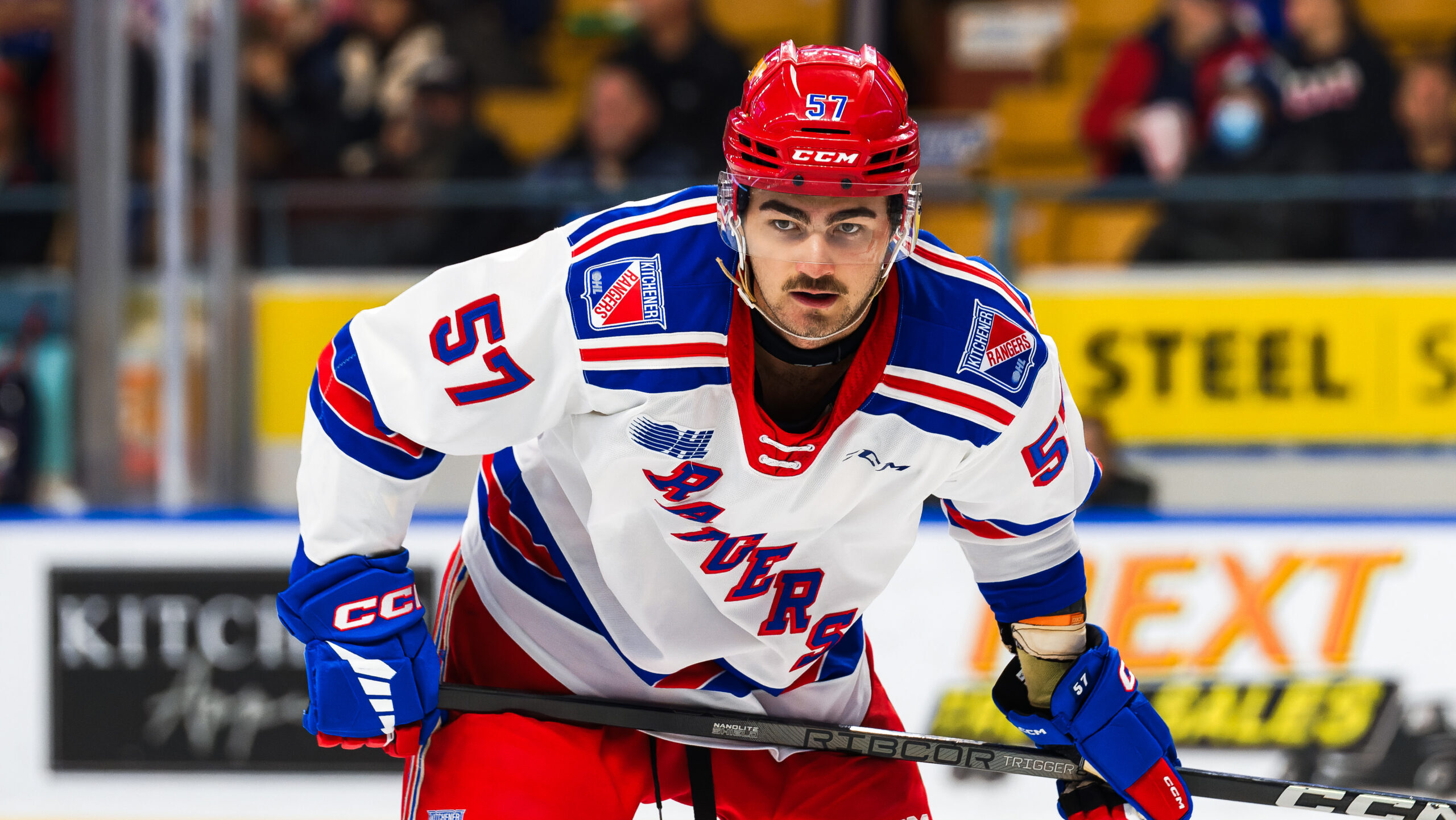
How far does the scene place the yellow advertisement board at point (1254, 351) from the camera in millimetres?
4195

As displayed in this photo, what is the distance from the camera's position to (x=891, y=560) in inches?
79.4

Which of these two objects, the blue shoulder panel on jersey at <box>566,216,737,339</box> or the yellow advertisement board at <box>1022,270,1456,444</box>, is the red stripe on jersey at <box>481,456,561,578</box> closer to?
the blue shoulder panel on jersey at <box>566,216,737,339</box>

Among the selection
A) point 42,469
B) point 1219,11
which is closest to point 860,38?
point 1219,11

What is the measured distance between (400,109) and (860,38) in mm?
1640

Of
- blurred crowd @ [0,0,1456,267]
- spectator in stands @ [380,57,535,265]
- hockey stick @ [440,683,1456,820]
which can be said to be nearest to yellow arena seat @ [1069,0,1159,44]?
blurred crowd @ [0,0,1456,267]

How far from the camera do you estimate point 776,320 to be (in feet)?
5.93

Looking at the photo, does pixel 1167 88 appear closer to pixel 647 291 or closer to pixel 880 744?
pixel 880 744

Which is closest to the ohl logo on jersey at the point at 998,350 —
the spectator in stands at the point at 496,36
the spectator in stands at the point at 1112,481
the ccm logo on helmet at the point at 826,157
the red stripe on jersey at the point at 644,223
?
the ccm logo on helmet at the point at 826,157

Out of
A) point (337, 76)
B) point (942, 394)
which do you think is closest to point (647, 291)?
point (942, 394)

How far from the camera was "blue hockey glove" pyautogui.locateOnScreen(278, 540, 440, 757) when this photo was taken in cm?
191

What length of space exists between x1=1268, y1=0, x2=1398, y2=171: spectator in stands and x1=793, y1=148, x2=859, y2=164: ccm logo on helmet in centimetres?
328

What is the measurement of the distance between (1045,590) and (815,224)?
2.10 ft

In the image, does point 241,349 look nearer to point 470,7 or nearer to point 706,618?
point 470,7

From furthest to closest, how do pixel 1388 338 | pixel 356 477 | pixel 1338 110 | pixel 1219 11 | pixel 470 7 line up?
pixel 470 7
pixel 1219 11
pixel 1338 110
pixel 1388 338
pixel 356 477
